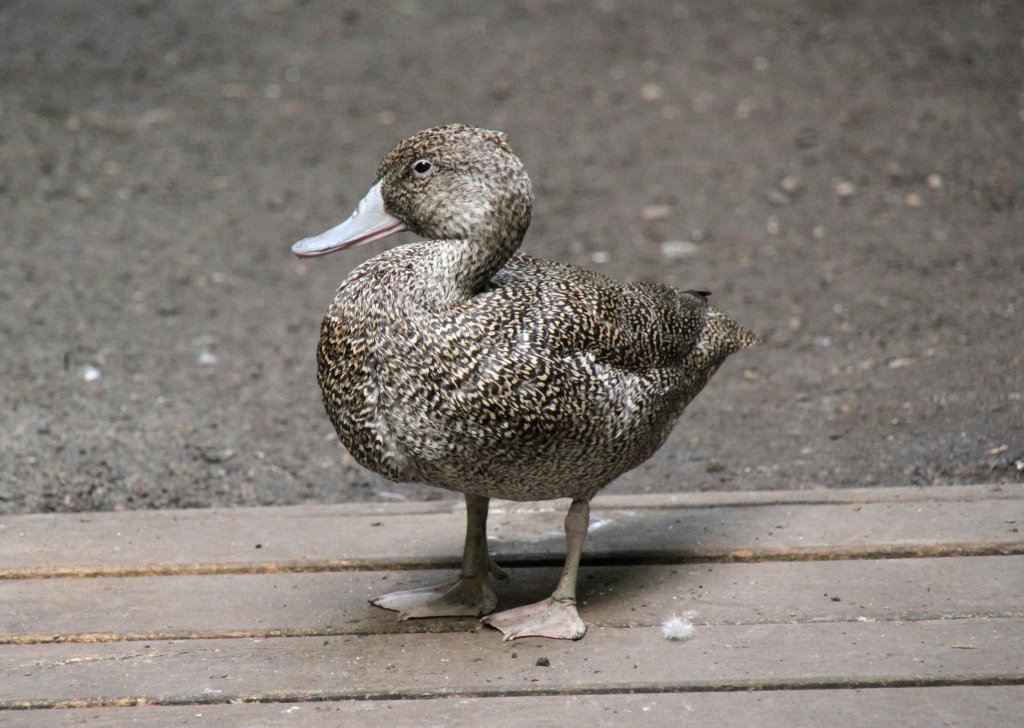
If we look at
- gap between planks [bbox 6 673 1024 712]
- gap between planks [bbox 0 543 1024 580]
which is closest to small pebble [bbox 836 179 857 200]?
gap between planks [bbox 0 543 1024 580]

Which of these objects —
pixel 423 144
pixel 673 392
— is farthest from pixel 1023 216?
pixel 423 144

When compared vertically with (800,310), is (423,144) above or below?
above

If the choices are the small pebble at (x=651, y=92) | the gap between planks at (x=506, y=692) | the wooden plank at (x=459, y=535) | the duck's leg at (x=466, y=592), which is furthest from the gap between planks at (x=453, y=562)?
the small pebble at (x=651, y=92)

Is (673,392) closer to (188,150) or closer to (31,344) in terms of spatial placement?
(31,344)

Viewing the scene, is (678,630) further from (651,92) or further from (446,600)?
(651,92)

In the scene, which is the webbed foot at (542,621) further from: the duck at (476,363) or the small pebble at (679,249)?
the small pebble at (679,249)

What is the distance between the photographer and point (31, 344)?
16.8ft

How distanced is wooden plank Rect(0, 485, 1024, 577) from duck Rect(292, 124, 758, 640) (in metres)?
0.30

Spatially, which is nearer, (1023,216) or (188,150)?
(1023,216)

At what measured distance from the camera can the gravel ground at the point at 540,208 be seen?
430cm

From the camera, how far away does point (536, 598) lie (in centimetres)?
317

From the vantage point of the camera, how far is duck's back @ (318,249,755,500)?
2.74m

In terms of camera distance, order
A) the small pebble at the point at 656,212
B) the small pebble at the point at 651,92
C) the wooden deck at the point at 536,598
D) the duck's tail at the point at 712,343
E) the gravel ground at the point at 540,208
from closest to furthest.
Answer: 1. the wooden deck at the point at 536,598
2. the duck's tail at the point at 712,343
3. the gravel ground at the point at 540,208
4. the small pebble at the point at 656,212
5. the small pebble at the point at 651,92

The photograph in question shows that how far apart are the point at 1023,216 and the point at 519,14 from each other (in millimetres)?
3973
